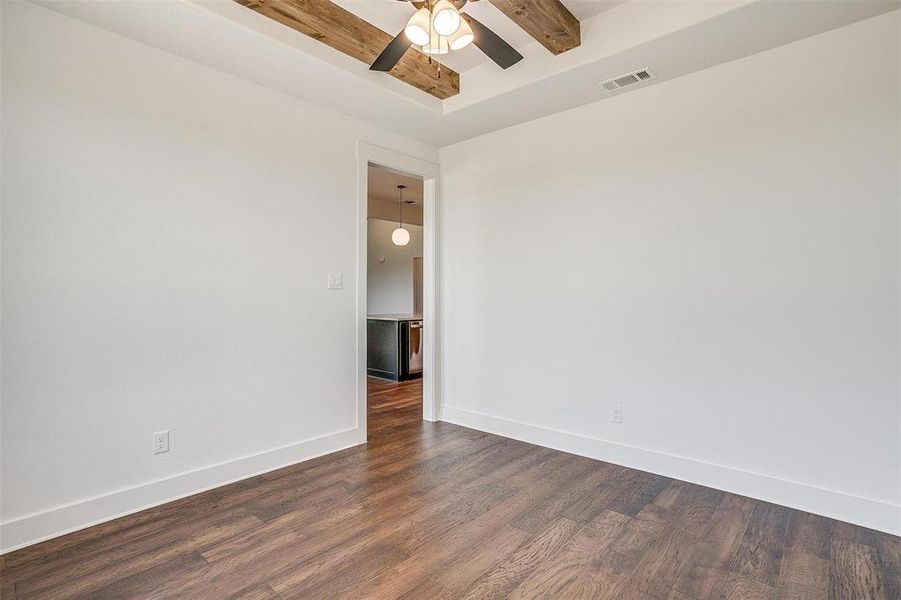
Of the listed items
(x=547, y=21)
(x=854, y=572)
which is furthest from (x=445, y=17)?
(x=854, y=572)

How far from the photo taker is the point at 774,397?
8.50ft

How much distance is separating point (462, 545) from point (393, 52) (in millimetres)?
2458

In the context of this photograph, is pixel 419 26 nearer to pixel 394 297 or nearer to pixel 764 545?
pixel 764 545

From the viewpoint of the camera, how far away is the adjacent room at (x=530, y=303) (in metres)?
2.10

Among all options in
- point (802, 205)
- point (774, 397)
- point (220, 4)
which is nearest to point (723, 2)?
point (802, 205)

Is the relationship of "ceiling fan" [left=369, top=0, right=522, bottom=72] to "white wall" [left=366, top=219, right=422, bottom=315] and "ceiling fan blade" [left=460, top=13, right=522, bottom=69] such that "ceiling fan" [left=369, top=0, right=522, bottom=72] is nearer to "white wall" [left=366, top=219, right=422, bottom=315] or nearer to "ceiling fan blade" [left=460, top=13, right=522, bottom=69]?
"ceiling fan blade" [left=460, top=13, right=522, bottom=69]

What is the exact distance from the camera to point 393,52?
230 centimetres

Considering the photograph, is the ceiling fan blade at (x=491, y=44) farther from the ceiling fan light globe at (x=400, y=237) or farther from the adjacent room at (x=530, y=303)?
the ceiling fan light globe at (x=400, y=237)

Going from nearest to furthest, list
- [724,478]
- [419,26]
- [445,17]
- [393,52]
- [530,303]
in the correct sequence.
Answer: [445,17] < [419,26] < [393,52] < [724,478] < [530,303]

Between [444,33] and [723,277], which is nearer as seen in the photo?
[444,33]

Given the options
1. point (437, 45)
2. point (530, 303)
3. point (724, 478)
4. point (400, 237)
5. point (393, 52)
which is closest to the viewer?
point (437, 45)

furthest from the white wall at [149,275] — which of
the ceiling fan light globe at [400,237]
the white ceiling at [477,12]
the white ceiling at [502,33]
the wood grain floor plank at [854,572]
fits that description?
the ceiling fan light globe at [400,237]

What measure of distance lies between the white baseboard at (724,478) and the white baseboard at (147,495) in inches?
62.9

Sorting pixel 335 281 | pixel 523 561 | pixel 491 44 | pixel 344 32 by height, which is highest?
pixel 344 32
